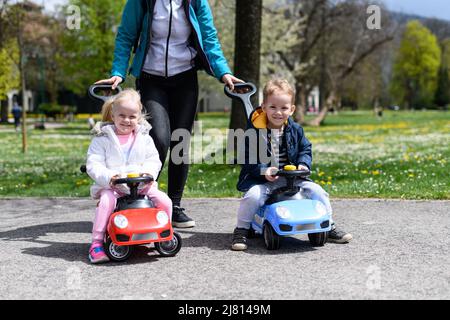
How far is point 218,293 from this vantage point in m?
3.36

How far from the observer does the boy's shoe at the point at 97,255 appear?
413cm

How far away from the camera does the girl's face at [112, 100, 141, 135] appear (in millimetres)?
4504

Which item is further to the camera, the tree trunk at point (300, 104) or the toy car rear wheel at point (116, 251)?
the tree trunk at point (300, 104)

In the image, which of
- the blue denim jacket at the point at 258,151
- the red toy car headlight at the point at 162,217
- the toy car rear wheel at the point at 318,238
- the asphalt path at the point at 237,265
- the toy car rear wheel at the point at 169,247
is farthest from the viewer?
the blue denim jacket at the point at 258,151

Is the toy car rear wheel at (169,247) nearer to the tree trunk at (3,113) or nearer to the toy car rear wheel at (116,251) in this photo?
the toy car rear wheel at (116,251)

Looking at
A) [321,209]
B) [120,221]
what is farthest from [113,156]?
[321,209]

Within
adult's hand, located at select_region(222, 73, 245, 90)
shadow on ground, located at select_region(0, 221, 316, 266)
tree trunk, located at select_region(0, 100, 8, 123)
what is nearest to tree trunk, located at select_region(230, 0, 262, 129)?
adult's hand, located at select_region(222, 73, 245, 90)

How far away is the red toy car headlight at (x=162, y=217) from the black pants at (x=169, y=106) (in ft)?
3.08

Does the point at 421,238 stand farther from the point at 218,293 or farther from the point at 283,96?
the point at 218,293

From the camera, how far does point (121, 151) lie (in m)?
4.52

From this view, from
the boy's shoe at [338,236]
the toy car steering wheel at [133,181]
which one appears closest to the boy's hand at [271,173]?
the boy's shoe at [338,236]

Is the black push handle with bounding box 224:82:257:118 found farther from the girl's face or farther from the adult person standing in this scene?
the girl's face
